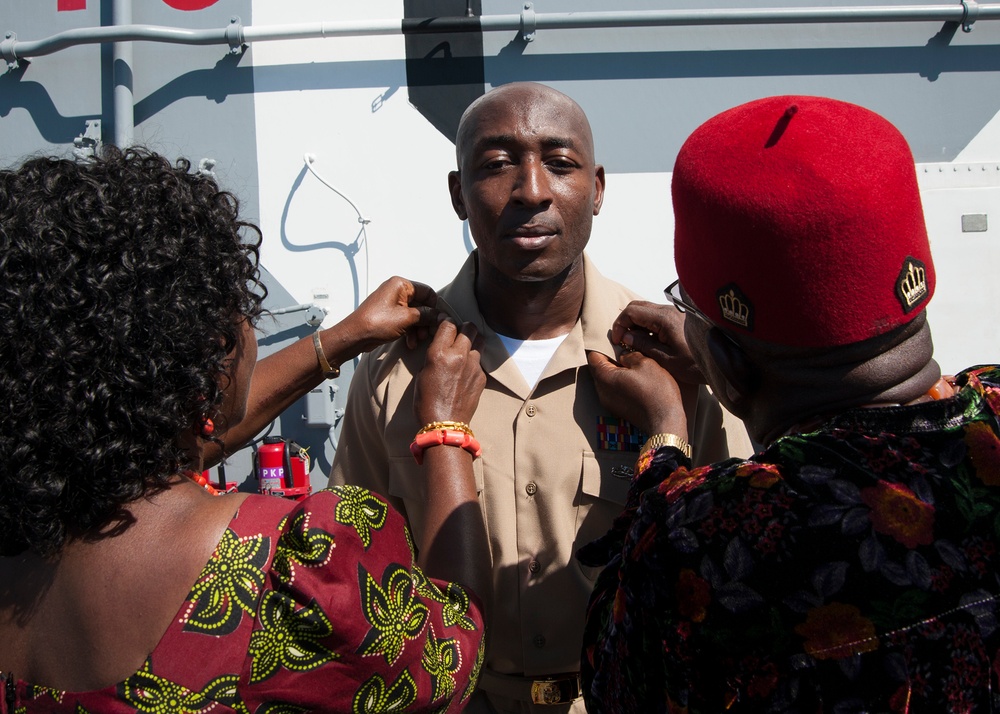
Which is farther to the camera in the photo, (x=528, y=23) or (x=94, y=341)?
(x=528, y=23)

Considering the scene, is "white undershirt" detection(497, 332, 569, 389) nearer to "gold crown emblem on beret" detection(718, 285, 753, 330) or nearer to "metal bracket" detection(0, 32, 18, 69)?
"gold crown emblem on beret" detection(718, 285, 753, 330)

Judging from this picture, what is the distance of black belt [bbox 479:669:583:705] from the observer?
5.35 ft

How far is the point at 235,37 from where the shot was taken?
3146 millimetres

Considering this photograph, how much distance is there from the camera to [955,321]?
321cm

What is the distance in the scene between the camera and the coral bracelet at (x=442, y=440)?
155 cm

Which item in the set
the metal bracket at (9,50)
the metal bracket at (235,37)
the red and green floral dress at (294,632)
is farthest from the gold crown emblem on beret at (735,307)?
the metal bracket at (9,50)

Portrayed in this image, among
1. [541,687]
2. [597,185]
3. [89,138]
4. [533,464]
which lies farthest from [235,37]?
[541,687]

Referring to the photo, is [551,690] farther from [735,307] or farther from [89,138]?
[89,138]

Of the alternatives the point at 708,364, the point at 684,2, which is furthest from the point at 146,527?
the point at 684,2

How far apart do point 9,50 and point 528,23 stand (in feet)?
7.24

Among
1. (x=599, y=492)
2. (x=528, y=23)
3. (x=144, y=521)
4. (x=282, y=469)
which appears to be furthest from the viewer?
(x=282, y=469)

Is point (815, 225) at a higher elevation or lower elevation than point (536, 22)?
lower

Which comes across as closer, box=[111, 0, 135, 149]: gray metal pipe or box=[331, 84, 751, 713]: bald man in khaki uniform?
box=[331, 84, 751, 713]: bald man in khaki uniform

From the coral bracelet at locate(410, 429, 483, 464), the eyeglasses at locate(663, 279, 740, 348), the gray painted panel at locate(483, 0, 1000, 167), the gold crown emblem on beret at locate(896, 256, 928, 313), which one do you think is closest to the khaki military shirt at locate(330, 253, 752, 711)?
the coral bracelet at locate(410, 429, 483, 464)
